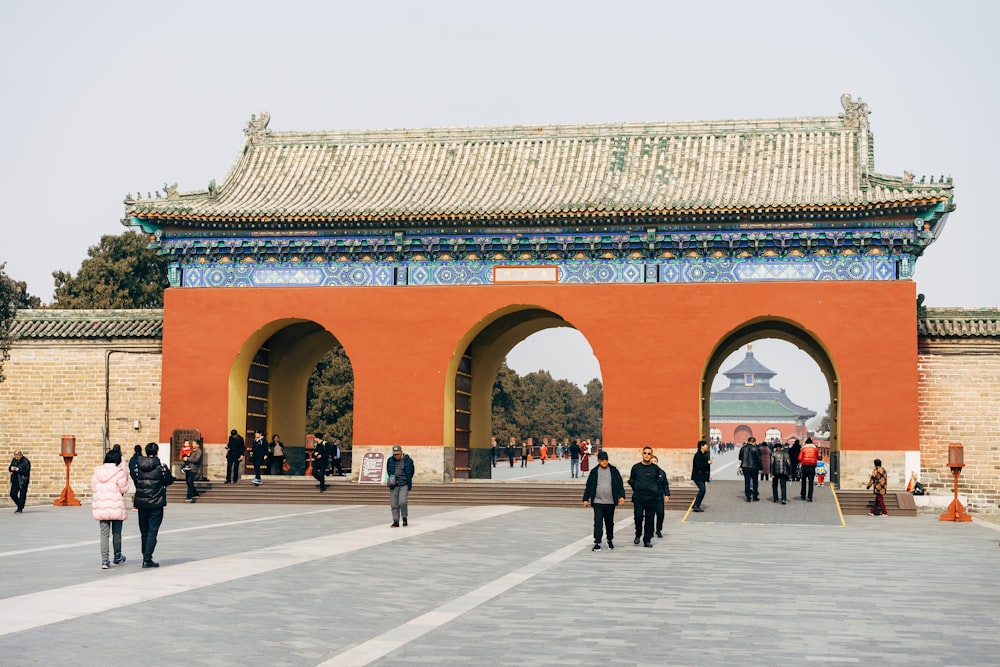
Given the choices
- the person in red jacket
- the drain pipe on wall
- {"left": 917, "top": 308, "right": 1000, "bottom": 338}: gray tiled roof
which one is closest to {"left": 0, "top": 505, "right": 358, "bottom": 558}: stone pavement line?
the drain pipe on wall

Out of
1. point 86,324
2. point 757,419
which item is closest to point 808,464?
point 86,324

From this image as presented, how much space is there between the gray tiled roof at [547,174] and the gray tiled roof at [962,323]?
2740 millimetres

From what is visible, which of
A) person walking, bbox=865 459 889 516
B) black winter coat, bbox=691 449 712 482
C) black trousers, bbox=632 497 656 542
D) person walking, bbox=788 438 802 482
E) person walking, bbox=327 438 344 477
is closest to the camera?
black trousers, bbox=632 497 656 542

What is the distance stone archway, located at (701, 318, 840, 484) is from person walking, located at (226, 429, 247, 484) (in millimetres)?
9638

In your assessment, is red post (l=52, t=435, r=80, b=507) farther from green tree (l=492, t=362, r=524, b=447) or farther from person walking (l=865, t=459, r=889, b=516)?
green tree (l=492, t=362, r=524, b=447)

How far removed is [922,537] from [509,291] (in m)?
10.9

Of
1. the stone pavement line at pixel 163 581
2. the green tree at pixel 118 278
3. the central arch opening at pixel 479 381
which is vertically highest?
the green tree at pixel 118 278

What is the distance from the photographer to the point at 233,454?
26.1 m

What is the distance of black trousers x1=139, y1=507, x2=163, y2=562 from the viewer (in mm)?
12953

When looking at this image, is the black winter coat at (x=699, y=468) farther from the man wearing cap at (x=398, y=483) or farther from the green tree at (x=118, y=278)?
the green tree at (x=118, y=278)

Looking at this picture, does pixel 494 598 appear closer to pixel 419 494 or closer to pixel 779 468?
pixel 779 468

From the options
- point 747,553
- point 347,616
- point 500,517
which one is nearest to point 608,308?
point 500,517

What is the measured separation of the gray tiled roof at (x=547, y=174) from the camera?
25953 mm

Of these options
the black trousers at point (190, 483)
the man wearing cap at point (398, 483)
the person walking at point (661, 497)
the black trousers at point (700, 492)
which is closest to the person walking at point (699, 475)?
the black trousers at point (700, 492)
